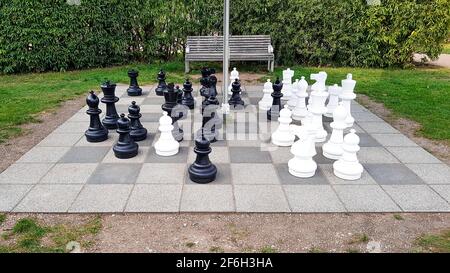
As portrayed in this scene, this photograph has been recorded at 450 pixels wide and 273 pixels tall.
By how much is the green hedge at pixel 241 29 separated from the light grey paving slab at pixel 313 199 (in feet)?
24.9

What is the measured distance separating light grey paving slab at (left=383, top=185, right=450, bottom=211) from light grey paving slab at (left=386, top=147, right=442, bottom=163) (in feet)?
2.54

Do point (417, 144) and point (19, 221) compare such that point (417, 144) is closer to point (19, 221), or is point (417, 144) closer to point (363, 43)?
point (19, 221)

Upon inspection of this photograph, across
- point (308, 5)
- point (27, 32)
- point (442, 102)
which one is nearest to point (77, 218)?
point (442, 102)

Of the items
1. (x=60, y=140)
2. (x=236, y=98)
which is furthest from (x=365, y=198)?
(x=60, y=140)

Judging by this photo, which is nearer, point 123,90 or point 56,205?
point 56,205

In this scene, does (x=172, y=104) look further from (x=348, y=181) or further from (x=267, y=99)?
(x=348, y=181)

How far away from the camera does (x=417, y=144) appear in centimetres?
557

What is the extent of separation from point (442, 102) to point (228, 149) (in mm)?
4918

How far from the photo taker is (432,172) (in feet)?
15.3

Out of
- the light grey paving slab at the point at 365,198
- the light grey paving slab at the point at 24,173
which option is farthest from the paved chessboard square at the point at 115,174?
the light grey paving slab at the point at 365,198

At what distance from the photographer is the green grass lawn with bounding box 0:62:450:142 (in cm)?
664

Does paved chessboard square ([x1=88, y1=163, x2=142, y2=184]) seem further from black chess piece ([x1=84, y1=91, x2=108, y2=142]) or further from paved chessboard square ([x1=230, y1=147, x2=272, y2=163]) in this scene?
paved chessboard square ([x1=230, y1=147, x2=272, y2=163])

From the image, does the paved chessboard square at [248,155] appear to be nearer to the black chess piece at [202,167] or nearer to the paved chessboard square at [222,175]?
the paved chessboard square at [222,175]
